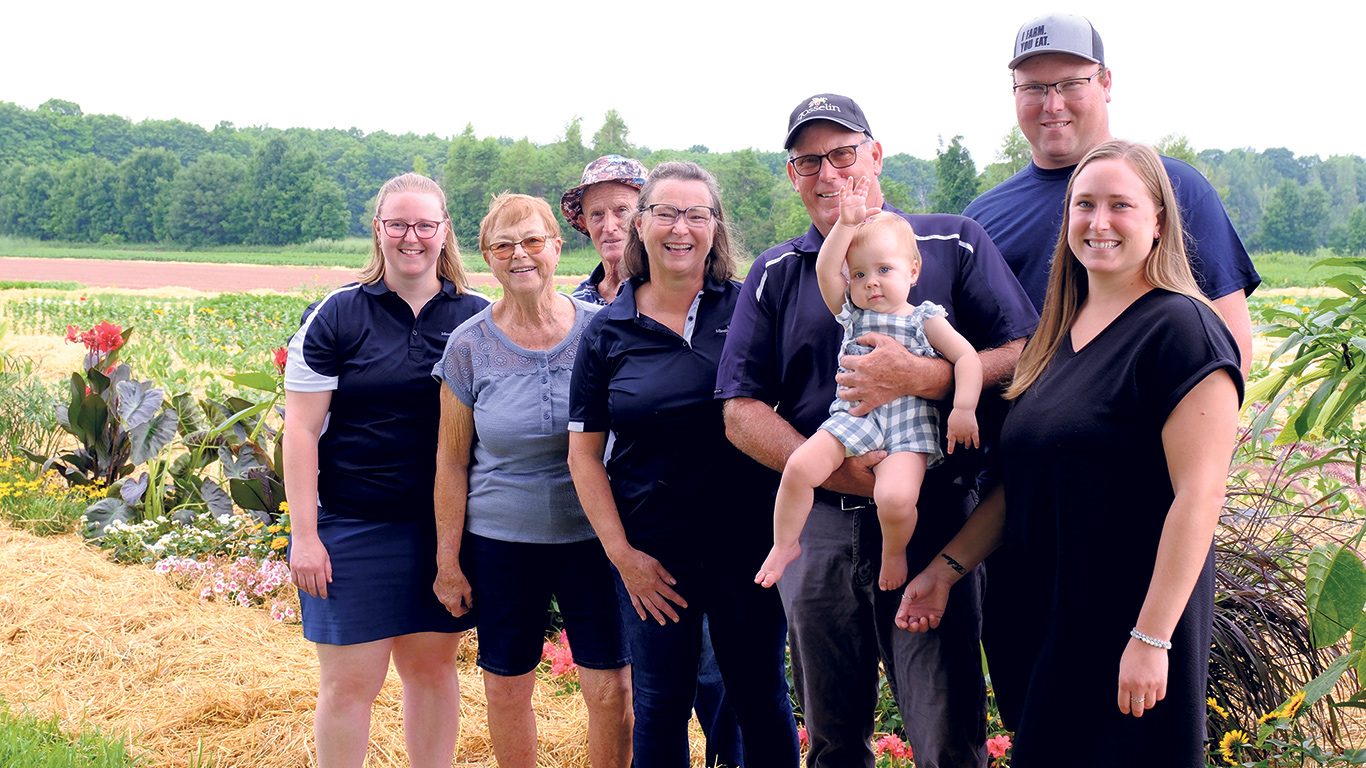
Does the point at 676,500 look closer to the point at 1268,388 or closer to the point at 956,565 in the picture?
the point at 956,565

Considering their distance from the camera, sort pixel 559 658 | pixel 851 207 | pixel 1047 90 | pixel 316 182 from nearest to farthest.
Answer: pixel 851 207 < pixel 1047 90 < pixel 559 658 < pixel 316 182

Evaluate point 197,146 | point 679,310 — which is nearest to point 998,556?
point 679,310

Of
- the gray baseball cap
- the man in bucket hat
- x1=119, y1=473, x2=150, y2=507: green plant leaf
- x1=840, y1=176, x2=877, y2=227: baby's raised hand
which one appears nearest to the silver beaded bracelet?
x1=840, y1=176, x2=877, y2=227: baby's raised hand

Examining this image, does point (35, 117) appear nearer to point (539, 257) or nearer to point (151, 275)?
point (151, 275)

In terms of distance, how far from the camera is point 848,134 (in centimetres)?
259

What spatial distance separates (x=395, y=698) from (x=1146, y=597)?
343 centimetres

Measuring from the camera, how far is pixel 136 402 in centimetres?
662

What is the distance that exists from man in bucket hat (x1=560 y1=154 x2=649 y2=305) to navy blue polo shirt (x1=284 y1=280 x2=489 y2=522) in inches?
38.2

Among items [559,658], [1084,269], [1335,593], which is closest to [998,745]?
[1335,593]

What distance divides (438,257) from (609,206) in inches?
35.1

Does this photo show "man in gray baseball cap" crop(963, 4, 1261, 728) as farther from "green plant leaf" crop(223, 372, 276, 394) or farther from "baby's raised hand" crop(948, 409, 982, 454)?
"green plant leaf" crop(223, 372, 276, 394)

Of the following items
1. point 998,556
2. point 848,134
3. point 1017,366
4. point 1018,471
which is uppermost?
point 848,134

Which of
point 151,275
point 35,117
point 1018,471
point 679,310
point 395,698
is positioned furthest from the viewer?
point 35,117

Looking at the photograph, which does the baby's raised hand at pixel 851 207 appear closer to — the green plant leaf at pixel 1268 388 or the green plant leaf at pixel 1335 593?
the green plant leaf at pixel 1268 388
